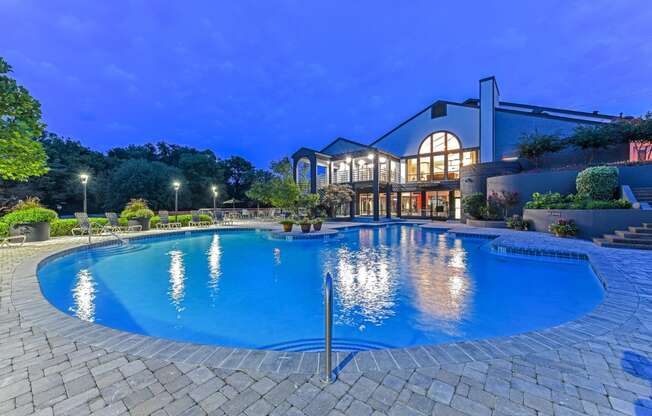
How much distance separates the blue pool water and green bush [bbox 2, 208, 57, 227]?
3392mm

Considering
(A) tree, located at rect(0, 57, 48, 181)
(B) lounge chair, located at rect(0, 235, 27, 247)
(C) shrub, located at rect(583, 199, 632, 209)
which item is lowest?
(B) lounge chair, located at rect(0, 235, 27, 247)

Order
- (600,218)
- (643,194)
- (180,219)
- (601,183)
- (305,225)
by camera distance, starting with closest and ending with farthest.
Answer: (600,218)
(643,194)
(601,183)
(305,225)
(180,219)

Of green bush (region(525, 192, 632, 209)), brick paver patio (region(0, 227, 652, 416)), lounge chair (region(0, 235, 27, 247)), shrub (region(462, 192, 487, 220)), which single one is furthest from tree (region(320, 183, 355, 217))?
brick paver patio (region(0, 227, 652, 416))

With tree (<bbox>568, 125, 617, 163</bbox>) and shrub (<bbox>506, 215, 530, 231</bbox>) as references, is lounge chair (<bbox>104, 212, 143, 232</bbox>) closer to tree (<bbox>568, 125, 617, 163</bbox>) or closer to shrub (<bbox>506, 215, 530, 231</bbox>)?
shrub (<bbox>506, 215, 530, 231</bbox>)

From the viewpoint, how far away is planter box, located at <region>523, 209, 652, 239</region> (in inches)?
319

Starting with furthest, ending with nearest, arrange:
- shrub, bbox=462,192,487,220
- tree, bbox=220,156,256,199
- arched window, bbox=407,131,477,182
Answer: tree, bbox=220,156,256,199 < arched window, bbox=407,131,477,182 < shrub, bbox=462,192,487,220

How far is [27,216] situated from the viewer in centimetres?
973

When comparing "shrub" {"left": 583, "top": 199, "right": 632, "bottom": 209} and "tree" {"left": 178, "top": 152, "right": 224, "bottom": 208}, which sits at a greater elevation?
"tree" {"left": 178, "top": 152, "right": 224, "bottom": 208}

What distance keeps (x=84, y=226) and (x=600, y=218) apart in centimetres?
1876

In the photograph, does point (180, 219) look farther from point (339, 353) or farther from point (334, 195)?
point (339, 353)

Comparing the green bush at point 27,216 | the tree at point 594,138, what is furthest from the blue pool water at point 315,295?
the tree at point 594,138

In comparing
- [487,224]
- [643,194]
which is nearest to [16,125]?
[487,224]

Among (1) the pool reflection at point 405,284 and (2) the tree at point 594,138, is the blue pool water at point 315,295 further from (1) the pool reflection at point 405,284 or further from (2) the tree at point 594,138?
(2) the tree at point 594,138

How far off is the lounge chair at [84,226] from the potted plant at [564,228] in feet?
56.5
